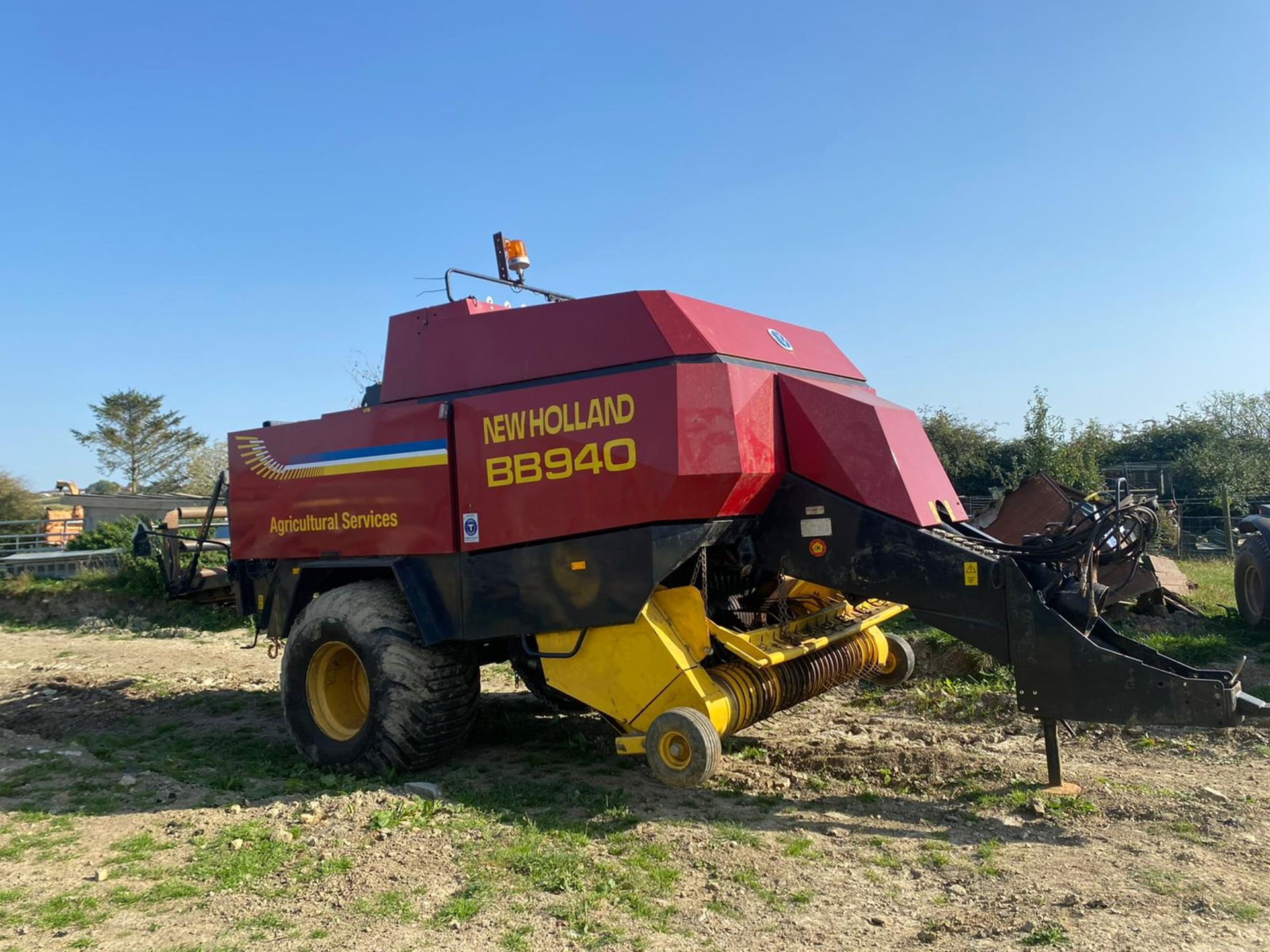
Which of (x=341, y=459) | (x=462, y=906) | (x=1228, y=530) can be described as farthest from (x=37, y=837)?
(x=1228, y=530)

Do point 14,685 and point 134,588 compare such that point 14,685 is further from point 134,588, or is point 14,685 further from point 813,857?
point 813,857

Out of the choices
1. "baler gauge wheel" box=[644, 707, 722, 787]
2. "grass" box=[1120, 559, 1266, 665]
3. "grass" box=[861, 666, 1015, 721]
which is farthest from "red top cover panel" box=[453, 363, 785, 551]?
"grass" box=[1120, 559, 1266, 665]

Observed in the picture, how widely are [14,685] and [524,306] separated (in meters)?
7.91

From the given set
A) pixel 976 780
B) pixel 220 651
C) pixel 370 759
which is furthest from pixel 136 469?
pixel 976 780

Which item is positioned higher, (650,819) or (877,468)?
(877,468)

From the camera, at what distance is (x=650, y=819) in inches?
199

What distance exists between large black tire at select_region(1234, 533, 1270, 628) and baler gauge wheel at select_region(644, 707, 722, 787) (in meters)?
7.50

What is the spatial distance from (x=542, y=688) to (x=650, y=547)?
2452 millimetres

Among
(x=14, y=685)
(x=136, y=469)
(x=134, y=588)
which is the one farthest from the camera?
(x=136, y=469)

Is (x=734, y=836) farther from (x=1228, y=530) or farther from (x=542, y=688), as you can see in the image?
(x=1228, y=530)

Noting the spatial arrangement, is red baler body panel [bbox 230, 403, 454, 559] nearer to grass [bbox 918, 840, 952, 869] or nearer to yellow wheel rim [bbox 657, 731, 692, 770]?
yellow wheel rim [bbox 657, 731, 692, 770]

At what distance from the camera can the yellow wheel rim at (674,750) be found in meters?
4.90

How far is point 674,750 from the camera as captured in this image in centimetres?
495

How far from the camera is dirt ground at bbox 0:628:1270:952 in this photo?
3705 millimetres
